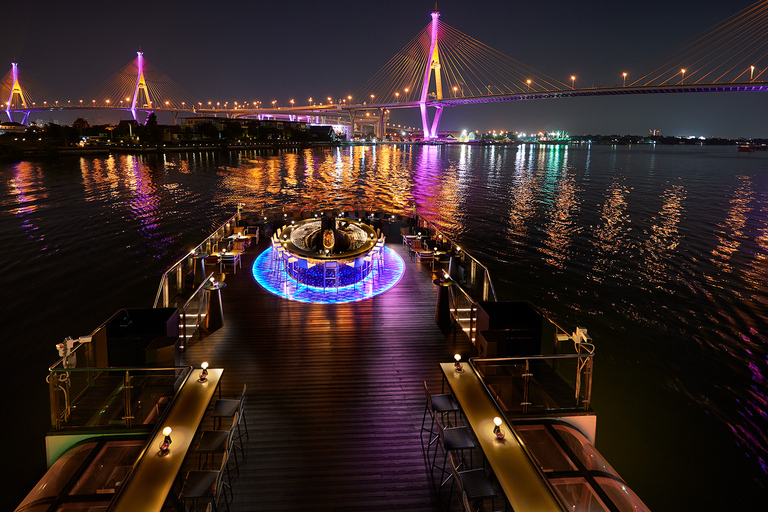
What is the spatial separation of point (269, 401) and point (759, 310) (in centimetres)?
1684

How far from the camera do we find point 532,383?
581 cm

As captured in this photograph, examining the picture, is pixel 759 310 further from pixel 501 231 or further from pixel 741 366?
pixel 501 231

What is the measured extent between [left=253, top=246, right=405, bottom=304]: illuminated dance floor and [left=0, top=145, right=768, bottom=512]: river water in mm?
5458

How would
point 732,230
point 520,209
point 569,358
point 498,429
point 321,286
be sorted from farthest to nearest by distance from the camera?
point 520,209, point 732,230, point 321,286, point 569,358, point 498,429

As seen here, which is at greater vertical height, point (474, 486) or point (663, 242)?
point (474, 486)

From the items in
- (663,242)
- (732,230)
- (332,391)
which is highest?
(332,391)

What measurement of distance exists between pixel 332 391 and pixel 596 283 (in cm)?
1458

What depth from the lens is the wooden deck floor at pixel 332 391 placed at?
505 cm

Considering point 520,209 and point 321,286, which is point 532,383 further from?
point 520,209

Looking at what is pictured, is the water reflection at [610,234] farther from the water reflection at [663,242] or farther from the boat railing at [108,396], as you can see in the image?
the boat railing at [108,396]

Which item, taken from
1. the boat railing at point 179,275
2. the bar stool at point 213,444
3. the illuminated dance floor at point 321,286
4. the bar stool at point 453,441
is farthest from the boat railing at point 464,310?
the boat railing at point 179,275

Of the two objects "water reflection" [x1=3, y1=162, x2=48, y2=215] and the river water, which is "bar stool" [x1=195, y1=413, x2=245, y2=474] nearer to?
the river water

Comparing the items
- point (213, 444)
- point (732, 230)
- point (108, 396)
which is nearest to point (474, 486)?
point (213, 444)

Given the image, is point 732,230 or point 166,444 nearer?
point 166,444
